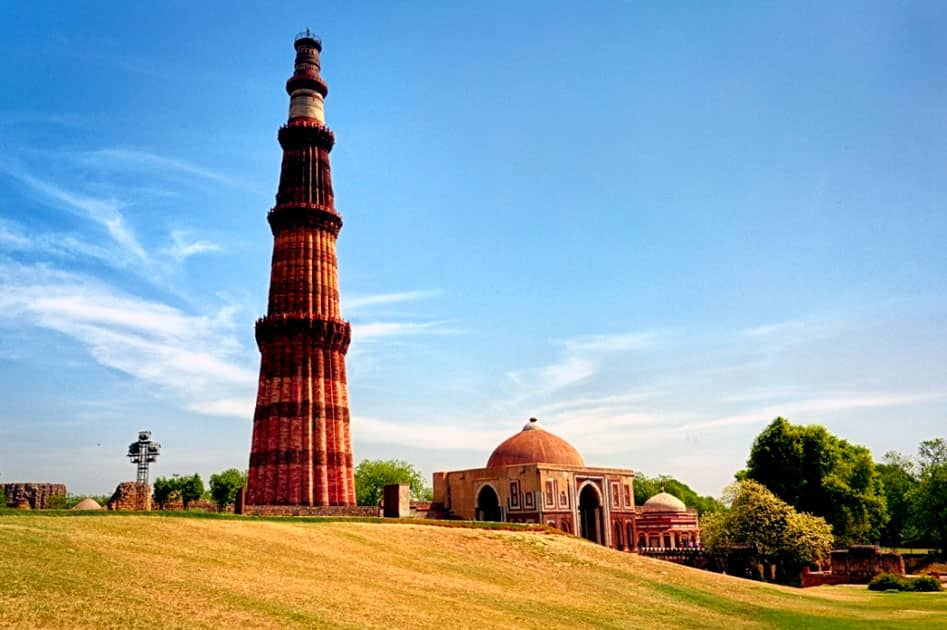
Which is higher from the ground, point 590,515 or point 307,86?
point 307,86

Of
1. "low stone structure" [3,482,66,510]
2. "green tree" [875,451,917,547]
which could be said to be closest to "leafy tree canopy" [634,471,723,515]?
"green tree" [875,451,917,547]

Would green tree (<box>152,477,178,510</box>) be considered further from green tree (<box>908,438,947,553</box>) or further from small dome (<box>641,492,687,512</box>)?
green tree (<box>908,438,947,553</box>)

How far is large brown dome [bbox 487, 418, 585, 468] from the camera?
194 feet

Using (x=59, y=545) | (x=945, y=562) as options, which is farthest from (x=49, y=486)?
(x=945, y=562)

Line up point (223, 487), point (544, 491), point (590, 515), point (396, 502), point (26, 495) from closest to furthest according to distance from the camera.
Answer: point (26, 495), point (396, 502), point (544, 491), point (590, 515), point (223, 487)

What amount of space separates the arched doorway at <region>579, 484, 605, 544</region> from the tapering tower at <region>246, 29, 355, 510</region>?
2050cm

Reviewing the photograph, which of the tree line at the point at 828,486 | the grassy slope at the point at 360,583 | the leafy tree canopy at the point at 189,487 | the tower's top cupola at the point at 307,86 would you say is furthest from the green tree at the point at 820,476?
the leafy tree canopy at the point at 189,487

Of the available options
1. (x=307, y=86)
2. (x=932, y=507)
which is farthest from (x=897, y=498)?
(x=307, y=86)

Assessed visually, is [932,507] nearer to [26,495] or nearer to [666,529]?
[666,529]

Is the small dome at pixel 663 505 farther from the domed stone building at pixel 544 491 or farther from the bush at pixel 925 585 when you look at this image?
the bush at pixel 925 585

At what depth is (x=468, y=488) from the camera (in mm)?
59250

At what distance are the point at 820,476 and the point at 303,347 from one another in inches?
1737

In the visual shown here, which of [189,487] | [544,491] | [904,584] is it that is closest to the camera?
[904,584]

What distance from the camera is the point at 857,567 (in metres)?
49.7
